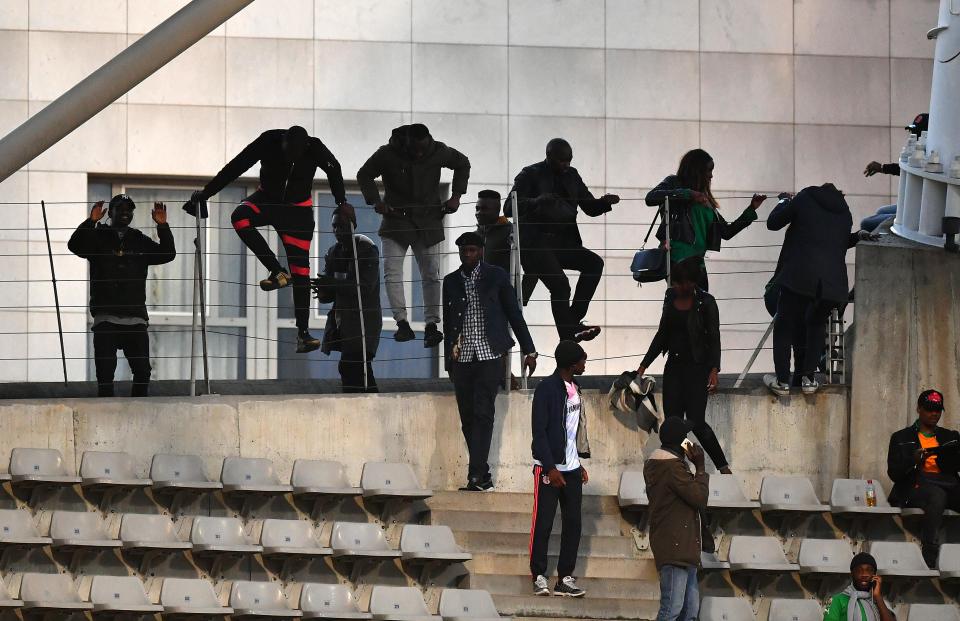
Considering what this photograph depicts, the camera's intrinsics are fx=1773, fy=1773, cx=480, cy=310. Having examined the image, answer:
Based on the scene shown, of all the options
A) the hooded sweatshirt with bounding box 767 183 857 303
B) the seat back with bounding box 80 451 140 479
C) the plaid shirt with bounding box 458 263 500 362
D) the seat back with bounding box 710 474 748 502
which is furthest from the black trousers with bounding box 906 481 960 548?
the seat back with bounding box 80 451 140 479

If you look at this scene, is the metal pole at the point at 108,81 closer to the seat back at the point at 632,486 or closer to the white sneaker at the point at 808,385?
the seat back at the point at 632,486

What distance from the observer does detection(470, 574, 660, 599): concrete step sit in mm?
11633

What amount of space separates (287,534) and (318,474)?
2.39 feet

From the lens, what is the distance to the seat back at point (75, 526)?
11.9 meters

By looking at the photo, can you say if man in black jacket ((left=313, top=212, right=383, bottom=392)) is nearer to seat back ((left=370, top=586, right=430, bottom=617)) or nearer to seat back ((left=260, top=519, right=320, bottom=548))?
seat back ((left=260, top=519, right=320, bottom=548))

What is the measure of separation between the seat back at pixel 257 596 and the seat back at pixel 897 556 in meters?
4.00

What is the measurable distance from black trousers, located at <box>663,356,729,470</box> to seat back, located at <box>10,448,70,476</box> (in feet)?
14.1

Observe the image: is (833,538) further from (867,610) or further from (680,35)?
(680,35)

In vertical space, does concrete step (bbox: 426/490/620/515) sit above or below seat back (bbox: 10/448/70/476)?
below

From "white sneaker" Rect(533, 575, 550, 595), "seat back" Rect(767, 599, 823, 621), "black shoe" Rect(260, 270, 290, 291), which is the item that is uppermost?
"black shoe" Rect(260, 270, 290, 291)

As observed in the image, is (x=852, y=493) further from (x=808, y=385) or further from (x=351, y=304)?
(x=351, y=304)

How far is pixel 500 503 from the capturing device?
12.6 m

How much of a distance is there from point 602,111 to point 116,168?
538 centimetres

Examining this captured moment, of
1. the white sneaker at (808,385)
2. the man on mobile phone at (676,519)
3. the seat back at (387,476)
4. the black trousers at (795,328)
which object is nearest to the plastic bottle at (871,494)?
the white sneaker at (808,385)
